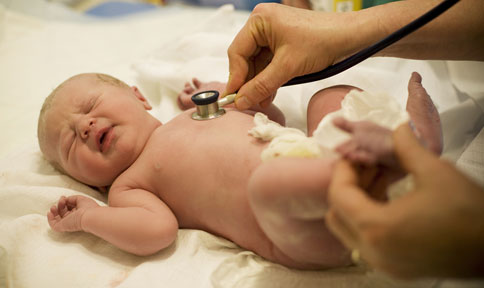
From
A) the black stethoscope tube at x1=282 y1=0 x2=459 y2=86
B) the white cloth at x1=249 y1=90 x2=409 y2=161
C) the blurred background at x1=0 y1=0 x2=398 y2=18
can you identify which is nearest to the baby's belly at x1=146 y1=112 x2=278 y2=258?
the white cloth at x1=249 y1=90 x2=409 y2=161

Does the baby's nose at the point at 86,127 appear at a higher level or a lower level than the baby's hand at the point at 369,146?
lower

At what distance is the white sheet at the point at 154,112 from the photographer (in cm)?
83

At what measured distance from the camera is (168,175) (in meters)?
0.95

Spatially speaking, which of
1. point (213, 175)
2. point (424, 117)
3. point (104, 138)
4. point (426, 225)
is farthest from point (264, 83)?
point (426, 225)

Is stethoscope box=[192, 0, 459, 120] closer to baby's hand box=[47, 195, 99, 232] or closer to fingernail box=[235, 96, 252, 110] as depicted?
fingernail box=[235, 96, 252, 110]

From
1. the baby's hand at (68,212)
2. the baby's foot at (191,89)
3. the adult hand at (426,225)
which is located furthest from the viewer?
the baby's foot at (191,89)

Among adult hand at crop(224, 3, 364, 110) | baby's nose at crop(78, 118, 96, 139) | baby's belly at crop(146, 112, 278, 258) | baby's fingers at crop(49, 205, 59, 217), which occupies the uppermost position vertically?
adult hand at crop(224, 3, 364, 110)

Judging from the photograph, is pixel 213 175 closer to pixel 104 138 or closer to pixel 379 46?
pixel 104 138

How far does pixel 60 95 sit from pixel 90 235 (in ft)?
1.49

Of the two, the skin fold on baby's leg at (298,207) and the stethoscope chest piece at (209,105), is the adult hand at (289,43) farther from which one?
the skin fold on baby's leg at (298,207)

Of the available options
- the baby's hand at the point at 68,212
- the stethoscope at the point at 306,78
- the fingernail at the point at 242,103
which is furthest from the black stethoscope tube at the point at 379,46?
the baby's hand at the point at 68,212

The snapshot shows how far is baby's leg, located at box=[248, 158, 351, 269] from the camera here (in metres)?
0.57

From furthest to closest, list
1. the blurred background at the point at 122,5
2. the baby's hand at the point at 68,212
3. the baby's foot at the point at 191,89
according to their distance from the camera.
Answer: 1. the blurred background at the point at 122,5
2. the baby's foot at the point at 191,89
3. the baby's hand at the point at 68,212

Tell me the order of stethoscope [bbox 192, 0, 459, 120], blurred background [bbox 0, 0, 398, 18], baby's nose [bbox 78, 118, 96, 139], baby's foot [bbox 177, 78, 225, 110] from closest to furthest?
stethoscope [bbox 192, 0, 459, 120], baby's nose [bbox 78, 118, 96, 139], baby's foot [bbox 177, 78, 225, 110], blurred background [bbox 0, 0, 398, 18]
